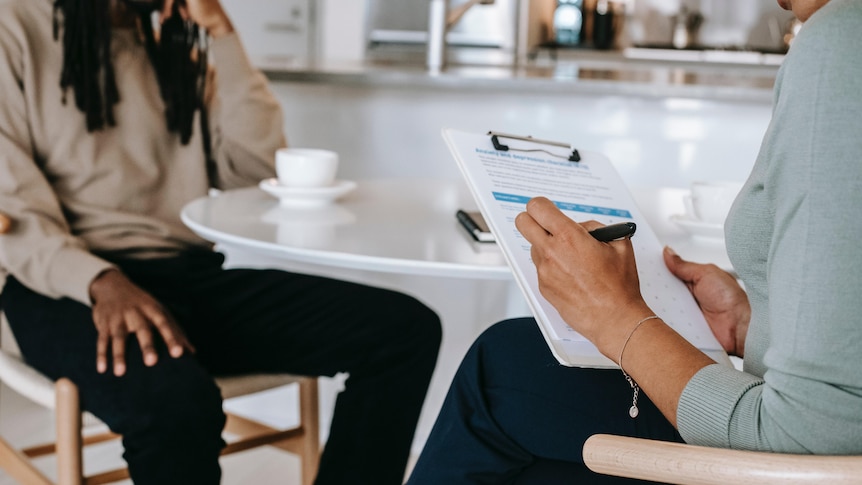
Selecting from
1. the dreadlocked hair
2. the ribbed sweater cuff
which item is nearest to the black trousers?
the dreadlocked hair

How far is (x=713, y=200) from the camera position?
1.27m

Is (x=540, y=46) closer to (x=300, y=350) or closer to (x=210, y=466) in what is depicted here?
(x=300, y=350)

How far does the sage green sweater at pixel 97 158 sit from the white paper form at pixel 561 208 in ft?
2.15

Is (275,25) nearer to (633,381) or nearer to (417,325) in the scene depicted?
(417,325)

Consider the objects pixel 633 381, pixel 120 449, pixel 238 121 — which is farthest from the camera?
pixel 120 449

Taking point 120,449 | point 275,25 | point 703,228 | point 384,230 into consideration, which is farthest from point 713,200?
point 275,25

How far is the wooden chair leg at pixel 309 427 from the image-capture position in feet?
5.41

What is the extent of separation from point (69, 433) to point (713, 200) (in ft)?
3.10

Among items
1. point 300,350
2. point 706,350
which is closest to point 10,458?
point 300,350

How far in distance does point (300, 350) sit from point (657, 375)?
0.83 m

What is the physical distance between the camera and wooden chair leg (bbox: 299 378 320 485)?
64.9 inches

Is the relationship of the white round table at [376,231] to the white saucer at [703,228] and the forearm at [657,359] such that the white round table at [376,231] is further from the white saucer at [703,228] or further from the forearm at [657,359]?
the forearm at [657,359]

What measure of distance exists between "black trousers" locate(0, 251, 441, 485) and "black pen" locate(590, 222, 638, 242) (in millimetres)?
692

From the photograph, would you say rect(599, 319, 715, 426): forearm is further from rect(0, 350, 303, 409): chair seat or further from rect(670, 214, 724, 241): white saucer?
rect(0, 350, 303, 409): chair seat
